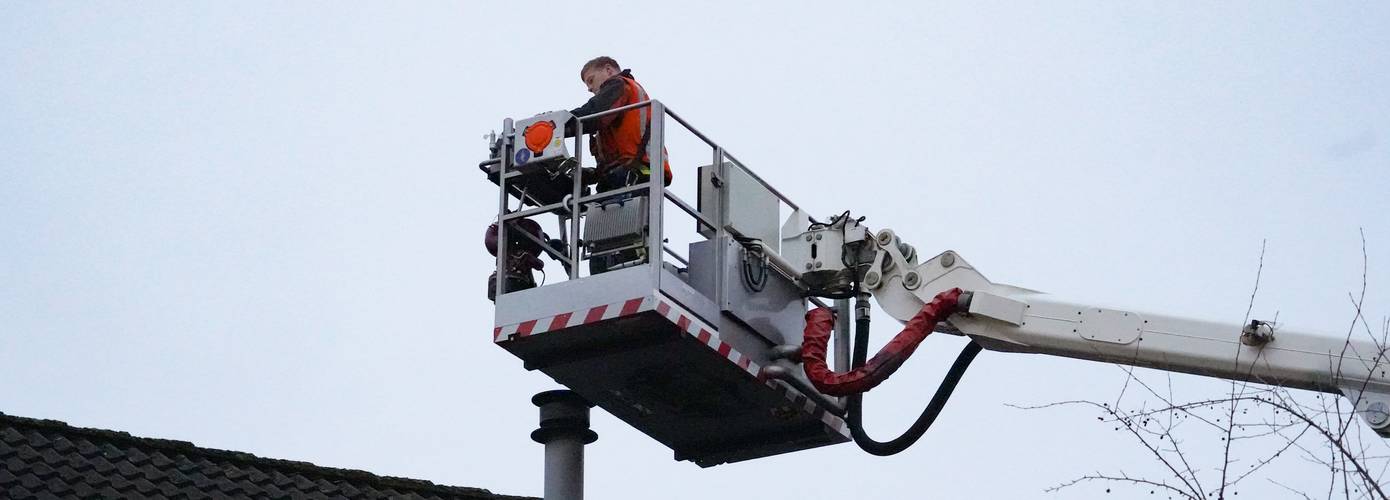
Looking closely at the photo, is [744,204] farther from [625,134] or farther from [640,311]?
[640,311]

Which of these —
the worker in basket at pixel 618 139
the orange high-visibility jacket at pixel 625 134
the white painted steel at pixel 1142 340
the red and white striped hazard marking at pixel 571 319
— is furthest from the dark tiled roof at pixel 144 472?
the white painted steel at pixel 1142 340

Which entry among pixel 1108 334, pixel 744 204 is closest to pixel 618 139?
pixel 744 204

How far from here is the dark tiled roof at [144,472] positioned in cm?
1335

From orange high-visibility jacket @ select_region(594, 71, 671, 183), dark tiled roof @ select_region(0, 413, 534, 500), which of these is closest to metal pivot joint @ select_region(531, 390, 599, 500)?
dark tiled roof @ select_region(0, 413, 534, 500)

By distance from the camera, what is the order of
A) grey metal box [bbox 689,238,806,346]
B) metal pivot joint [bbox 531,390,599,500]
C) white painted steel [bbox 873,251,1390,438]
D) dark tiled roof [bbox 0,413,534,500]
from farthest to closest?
1. metal pivot joint [bbox 531,390,599,500]
2. grey metal box [bbox 689,238,806,346]
3. dark tiled roof [bbox 0,413,534,500]
4. white painted steel [bbox 873,251,1390,438]

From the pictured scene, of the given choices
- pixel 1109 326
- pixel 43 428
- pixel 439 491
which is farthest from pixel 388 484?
pixel 1109 326

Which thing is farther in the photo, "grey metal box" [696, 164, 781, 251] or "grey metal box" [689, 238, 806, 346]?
"grey metal box" [696, 164, 781, 251]

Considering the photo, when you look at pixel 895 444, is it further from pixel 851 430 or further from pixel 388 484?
pixel 388 484

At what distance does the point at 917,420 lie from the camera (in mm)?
13727

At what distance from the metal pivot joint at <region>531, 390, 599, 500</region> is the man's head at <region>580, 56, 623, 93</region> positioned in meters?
2.09

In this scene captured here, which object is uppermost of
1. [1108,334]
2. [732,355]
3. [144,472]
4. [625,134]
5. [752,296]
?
[625,134]

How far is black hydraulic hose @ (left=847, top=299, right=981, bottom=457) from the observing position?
13672mm

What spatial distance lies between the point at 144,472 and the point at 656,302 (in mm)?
3650

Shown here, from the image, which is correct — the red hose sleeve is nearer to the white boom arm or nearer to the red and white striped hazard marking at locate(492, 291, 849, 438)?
the white boom arm
